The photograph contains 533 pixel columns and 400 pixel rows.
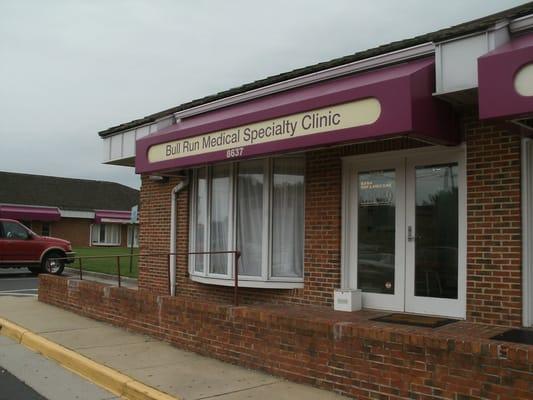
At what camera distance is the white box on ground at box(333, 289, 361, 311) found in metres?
6.94

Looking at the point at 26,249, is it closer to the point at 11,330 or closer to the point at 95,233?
the point at 11,330

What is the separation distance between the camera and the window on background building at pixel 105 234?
44719mm

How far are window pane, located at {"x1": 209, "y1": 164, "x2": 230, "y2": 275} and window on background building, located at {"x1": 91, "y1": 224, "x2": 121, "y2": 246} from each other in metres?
37.7

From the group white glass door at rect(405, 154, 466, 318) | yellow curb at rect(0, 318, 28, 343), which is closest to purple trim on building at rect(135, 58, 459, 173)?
white glass door at rect(405, 154, 466, 318)

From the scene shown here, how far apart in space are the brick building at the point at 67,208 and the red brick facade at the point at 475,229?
34384 mm

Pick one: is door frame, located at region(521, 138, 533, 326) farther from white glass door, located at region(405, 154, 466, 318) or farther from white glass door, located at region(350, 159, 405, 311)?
white glass door, located at region(350, 159, 405, 311)

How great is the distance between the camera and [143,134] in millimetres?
10289

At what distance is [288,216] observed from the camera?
26.4ft

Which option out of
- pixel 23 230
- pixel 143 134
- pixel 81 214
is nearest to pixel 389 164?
pixel 143 134

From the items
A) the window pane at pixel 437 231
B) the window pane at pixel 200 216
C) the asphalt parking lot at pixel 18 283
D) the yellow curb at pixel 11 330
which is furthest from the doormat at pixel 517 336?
the asphalt parking lot at pixel 18 283

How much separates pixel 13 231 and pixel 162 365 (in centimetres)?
1462

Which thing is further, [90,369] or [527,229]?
[90,369]

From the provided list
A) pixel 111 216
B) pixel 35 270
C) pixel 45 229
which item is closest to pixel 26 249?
pixel 35 270

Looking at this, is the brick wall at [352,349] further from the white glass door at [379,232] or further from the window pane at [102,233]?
the window pane at [102,233]
